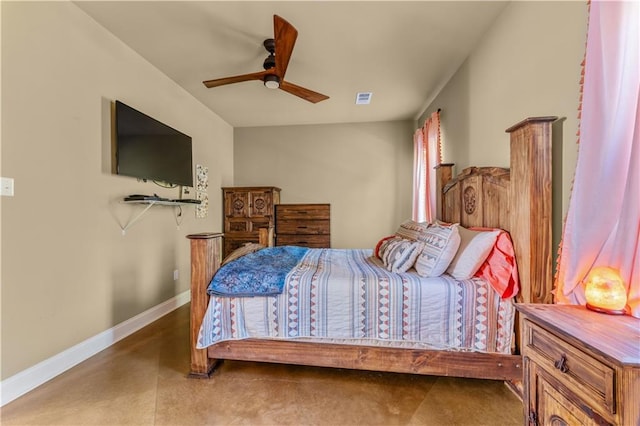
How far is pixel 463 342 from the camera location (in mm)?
1589

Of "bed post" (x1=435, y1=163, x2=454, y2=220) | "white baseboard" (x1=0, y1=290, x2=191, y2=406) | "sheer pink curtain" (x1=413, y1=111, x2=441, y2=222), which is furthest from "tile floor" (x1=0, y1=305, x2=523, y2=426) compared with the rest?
"sheer pink curtain" (x1=413, y1=111, x2=441, y2=222)

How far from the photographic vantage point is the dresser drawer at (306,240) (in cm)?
436

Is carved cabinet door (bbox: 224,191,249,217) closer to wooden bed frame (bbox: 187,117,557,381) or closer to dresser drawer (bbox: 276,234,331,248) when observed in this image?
dresser drawer (bbox: 276,234,331,248)

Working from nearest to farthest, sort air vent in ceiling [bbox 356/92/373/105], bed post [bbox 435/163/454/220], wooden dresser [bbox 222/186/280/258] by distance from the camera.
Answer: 1. bed post [bbox 435/163/454/220]
2. air vent in ceiling [bbox 356/92/373/105]
3. wooden dresser [bbox 222/186/280/258]

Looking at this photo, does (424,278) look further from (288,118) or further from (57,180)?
(288,118)

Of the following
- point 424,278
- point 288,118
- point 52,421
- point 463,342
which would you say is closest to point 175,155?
point 288,118

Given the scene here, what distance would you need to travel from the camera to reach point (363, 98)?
3504 mm

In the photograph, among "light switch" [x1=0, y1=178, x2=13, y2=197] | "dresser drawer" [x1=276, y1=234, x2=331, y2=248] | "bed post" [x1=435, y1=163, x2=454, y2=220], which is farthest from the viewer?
"dresser drawer" [x1=276, y1=234, x2=331, y2=248]

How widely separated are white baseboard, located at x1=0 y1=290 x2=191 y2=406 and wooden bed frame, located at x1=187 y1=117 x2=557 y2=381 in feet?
2.96

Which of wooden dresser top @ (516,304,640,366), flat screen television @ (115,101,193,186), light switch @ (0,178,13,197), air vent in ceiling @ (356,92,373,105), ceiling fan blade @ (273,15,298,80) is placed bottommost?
wooden dresser top @ (516,304,640,366)

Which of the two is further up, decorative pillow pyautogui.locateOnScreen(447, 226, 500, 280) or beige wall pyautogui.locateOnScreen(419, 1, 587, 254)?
beige wall pyautogui.locateOnScreen(419, 1, 587, 254)

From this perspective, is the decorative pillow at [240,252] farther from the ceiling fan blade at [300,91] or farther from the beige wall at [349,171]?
the beige wall at [349,171]

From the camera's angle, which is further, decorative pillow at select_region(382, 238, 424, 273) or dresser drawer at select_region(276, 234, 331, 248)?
dresser drawer at select_region(276, 234, 331, 248)

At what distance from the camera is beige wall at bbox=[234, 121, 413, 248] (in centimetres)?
448
